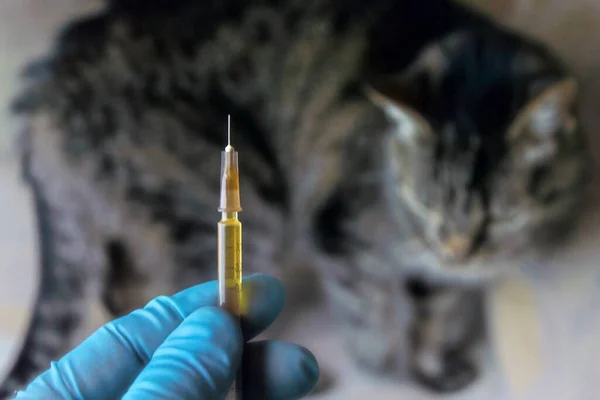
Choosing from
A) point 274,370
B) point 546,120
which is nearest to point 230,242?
point 274,370

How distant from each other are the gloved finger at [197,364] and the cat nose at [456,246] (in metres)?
0.30

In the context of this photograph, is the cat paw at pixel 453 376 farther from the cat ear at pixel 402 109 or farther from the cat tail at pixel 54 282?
the cat tail at pixel 54 282

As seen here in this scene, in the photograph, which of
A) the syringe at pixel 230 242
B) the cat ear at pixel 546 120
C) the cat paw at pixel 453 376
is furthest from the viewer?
the cat paw at pixel 453 376

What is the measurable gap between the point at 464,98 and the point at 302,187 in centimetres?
24

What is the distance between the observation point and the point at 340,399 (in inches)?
30.9

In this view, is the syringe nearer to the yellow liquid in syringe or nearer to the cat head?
the yellow liquid in syringe

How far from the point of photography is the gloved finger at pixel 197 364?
19.0 inches

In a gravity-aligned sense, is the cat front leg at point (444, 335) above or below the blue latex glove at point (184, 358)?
above

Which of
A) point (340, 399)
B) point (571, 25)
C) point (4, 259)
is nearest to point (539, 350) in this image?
point (340, 399)

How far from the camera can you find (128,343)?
0.57 meters

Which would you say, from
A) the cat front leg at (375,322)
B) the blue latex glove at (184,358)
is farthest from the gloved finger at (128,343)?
the cat front leg at (375,322)

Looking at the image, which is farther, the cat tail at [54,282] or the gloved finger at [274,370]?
the cat tail at [54,282]

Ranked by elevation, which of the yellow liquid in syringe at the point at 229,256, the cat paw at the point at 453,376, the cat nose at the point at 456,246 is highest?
the cat nose at the point at 456,246

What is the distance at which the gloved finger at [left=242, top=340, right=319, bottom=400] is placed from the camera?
54 cm
